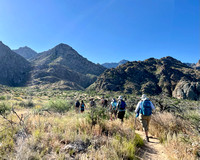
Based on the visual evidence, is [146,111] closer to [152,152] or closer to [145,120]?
[145,120]

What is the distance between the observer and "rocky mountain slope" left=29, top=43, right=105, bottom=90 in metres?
103

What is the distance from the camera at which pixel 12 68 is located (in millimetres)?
116438

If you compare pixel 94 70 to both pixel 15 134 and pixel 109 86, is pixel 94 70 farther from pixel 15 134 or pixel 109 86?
pixel 15 134

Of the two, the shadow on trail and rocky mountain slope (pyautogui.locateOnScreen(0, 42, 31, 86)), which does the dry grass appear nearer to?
the shadow on trail

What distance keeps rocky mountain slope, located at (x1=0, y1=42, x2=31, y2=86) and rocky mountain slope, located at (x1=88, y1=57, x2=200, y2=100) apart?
265ft

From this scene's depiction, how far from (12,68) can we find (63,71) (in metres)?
52.3

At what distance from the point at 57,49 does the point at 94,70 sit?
3074 inches

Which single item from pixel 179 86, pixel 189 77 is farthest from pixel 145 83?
pixel 189 77

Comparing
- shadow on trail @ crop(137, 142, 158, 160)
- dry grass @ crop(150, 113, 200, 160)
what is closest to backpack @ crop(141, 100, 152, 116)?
Answer: dry grass @ crop(150, 113, 200, 160)

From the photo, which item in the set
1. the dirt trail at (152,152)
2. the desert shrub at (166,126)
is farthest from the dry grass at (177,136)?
the dirt trail at (152,152)

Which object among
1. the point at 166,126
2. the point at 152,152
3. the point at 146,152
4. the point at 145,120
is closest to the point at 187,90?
the point at 166,126

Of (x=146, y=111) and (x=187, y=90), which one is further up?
(x=187, y=90)

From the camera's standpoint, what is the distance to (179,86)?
75188 mm

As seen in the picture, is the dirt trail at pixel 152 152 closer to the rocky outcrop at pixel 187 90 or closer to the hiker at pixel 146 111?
the hiker at pixel 146 111
